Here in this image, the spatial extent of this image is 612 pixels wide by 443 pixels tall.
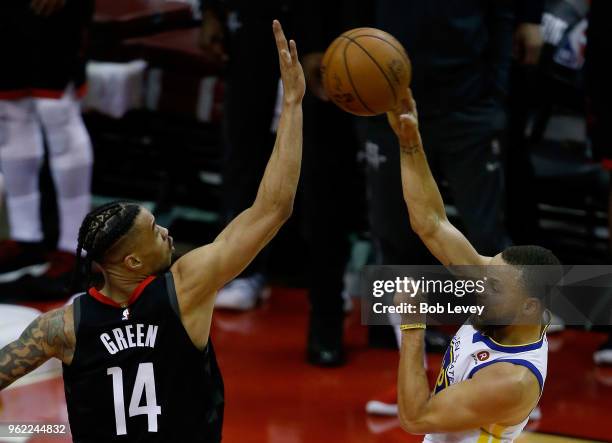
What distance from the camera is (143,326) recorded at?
2.79 meters

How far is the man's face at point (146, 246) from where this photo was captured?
2.80 meters

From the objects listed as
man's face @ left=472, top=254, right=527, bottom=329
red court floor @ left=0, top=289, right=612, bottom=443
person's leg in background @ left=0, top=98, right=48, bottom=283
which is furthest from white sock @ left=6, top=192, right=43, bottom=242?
man's face @ left=472, top=254, right=527, bottom=329

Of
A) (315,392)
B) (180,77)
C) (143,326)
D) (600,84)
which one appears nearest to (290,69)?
(143,326)

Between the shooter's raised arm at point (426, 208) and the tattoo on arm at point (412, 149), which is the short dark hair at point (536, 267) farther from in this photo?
the tattoo on arm at point (412, 149)

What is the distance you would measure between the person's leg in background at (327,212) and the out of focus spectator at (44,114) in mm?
1354

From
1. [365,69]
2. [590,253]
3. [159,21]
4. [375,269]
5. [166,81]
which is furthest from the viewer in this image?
[159,21]

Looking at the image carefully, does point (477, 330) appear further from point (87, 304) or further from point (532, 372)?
point (87, 304)

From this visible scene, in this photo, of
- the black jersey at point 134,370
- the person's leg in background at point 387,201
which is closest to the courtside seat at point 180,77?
the person's leg in background at point 387,201

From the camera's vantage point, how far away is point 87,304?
2.82 m

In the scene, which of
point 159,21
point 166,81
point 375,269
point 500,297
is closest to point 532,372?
point 500,297

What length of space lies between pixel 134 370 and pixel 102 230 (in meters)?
0.38

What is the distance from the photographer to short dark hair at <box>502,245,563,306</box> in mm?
2693

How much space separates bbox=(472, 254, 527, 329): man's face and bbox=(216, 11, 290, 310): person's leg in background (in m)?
2.57

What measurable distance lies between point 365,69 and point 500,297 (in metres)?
1.10
